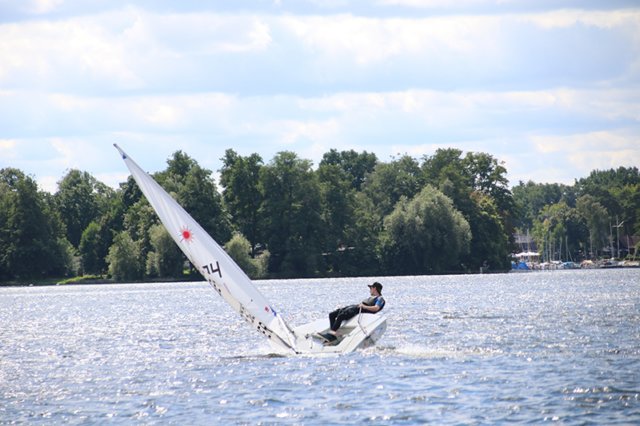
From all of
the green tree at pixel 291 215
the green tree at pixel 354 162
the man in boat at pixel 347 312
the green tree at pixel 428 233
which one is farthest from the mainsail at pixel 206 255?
the green tree at pixel 354 162

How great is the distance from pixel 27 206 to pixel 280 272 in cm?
3016

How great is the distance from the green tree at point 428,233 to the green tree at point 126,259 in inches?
1033

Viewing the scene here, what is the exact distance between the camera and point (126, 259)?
124000 mm

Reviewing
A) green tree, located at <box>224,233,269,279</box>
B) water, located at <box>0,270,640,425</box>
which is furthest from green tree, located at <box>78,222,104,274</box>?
water, located at <box>0,270,640,425</box>

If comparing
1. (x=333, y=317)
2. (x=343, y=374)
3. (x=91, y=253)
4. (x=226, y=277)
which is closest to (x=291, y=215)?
(x=91, y=253)

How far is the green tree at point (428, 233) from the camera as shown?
410 feet

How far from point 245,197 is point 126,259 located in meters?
18.1

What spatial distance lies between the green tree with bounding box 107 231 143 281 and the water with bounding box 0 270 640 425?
72.6 meters

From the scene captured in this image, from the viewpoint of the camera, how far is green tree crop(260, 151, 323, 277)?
425ft

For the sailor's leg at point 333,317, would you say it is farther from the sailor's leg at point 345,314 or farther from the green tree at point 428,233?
the green tree at point 428,233

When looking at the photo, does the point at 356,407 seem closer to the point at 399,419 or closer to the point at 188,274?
the point at 399,419

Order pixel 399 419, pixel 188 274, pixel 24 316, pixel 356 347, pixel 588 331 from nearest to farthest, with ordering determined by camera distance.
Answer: pixel 399 419
pixel 356 347
pixel 588 331
pixel 24 316
pixel 188 274

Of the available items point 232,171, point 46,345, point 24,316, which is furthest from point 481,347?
point 232,171

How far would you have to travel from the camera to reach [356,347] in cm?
3334
